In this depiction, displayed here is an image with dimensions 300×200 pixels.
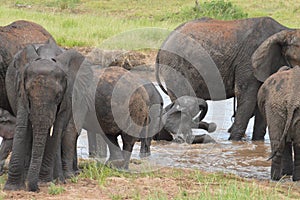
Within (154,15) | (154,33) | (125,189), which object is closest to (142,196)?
(125,189)

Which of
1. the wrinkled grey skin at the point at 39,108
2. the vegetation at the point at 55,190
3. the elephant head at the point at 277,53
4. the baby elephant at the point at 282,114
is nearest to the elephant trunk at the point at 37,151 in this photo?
the wrinkled grey skin at the point at 39,108

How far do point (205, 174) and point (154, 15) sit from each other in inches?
586

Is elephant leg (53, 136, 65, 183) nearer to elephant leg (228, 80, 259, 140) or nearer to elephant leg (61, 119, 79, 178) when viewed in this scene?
elephant leg (61, 119, 79, 178)

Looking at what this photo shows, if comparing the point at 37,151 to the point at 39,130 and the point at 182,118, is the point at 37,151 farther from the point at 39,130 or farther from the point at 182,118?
the point at 182,118

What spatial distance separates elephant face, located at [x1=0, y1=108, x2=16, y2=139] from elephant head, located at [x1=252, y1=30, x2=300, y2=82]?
300 cm

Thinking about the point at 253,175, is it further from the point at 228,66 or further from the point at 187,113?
the point at 228,66

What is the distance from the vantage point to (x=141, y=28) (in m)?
16.6

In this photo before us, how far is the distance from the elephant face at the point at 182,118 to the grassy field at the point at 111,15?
4.93 m

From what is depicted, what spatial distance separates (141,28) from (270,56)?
8050 millimetres

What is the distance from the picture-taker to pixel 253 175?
25.3ft

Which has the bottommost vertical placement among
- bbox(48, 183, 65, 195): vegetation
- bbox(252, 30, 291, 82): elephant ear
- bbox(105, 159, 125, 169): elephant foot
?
bbox(48, 183, 65, 195): vegetation

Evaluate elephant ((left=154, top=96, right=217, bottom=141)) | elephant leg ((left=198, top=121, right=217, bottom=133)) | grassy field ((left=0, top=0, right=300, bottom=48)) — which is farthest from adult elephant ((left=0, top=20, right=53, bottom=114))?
grassy field ((left=0, top=0, right=300, bottom=48))

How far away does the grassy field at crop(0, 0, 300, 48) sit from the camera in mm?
15459

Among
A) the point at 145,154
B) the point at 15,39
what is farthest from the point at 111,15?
the point at 15,39
